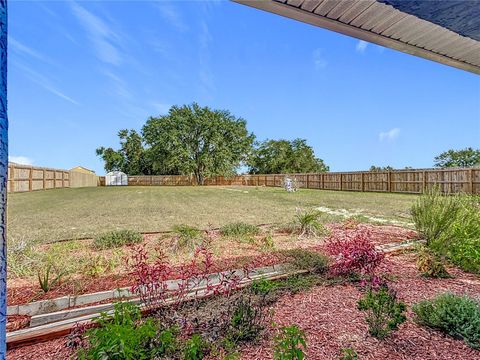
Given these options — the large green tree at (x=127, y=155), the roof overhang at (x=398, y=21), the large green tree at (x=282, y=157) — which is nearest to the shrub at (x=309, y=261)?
the roof overhang at (x=398, y=21)

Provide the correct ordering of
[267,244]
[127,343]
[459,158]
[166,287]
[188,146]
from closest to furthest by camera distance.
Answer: [127,343]
[166,287]
[267,244]
[459,158]
[188,146]

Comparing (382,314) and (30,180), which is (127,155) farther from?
(382,314)

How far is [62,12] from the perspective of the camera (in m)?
2.49

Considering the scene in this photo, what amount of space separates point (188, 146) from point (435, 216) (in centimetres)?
2466

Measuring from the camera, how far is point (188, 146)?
1046 inches

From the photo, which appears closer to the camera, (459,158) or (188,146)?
(459,158)

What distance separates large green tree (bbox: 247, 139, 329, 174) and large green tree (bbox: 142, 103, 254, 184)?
532cm

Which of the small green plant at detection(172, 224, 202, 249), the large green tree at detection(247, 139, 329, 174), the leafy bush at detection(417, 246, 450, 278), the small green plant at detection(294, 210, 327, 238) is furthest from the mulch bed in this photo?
the large green tree at detection(247, 139, 329, 174)

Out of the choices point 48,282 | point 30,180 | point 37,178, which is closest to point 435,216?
point 48,282

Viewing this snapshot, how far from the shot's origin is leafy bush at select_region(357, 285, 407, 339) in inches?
→ 62.9

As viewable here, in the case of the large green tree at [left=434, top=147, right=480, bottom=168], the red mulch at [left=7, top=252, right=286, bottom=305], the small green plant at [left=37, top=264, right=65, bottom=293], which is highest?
the large green tree at [left=434, top=147, right=480, bottom=168]

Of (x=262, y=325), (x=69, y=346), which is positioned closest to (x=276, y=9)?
(x=262, y=325)

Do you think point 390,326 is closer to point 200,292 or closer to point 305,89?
point 200,292

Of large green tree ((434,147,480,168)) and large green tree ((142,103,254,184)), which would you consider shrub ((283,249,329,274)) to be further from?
large green tree ((434,147,480,168))
